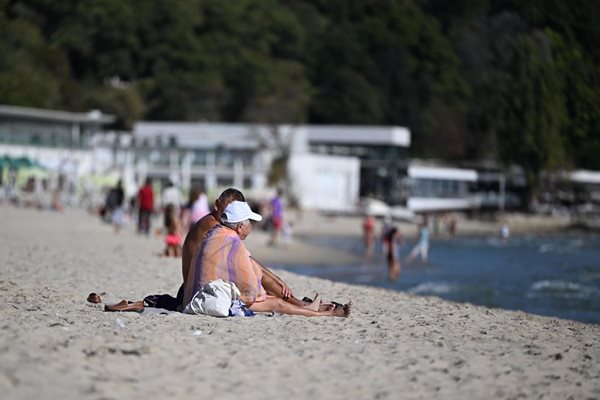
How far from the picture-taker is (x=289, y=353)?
833 centimetres

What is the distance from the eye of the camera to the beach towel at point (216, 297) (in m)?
9.84

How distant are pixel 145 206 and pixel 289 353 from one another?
19.2 metres

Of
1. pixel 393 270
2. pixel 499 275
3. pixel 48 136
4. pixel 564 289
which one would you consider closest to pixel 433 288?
pixel 393 270

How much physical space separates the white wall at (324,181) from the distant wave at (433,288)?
4083 cm

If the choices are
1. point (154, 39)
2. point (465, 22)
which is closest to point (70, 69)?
point (154, 39)

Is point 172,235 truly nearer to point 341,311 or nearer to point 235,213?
point 341,311

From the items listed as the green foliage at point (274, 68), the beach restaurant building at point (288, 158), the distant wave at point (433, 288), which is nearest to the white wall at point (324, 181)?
the beach restaurant building at point (288, 158)

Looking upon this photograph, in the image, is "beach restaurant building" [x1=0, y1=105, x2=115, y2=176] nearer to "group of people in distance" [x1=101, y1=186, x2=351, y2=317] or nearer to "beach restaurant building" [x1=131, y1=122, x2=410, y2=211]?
"beach restaurant building" [x1=131, y1=122, x2=410, y2=211]

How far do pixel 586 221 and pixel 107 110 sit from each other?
3300 cm

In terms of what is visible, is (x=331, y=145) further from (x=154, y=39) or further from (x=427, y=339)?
(x=427, y=339)

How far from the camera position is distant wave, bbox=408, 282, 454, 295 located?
20562 millimetres

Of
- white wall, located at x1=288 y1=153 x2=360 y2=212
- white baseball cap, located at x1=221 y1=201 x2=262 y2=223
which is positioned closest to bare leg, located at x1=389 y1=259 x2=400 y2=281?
white baseball cap, located at x1=221 y1=201 x2=262 y2=223

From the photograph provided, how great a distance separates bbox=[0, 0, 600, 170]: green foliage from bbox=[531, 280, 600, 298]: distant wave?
43.9m

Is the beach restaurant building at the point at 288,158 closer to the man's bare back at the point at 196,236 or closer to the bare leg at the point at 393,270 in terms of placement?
the bare leg at the point at 393,270
